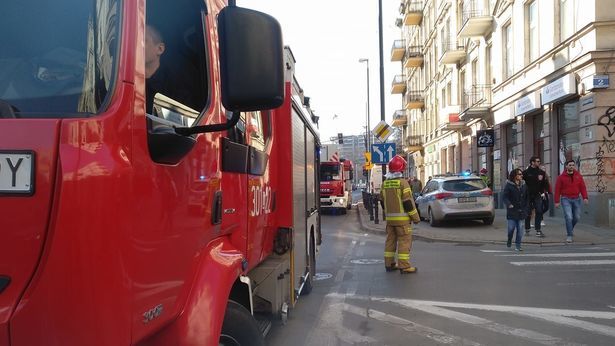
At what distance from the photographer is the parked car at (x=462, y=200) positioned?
15555 millimetres

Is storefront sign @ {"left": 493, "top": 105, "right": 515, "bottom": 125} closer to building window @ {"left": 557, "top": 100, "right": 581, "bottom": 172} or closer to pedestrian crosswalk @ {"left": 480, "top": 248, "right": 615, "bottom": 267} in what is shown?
building window @ {"left": 557, "top": 100, "right": 581, "bottom": 172}

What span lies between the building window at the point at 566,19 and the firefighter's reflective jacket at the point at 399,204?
10886 mm

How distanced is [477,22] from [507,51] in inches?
93.6

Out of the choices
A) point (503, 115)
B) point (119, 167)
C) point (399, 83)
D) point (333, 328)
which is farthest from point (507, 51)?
point (399, 83)

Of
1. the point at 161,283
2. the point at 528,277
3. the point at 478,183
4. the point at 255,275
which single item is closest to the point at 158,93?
the point at 161,283

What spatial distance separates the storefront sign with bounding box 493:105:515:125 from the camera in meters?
22.1

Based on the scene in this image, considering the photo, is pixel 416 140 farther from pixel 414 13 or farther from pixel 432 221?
pixel 432 221

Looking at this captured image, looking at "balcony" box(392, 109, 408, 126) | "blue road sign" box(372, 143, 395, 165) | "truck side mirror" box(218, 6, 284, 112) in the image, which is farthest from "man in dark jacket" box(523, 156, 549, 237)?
"balcony" box(392, 109, 408, 126)

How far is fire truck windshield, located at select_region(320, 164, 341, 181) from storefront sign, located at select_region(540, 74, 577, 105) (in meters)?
9.41

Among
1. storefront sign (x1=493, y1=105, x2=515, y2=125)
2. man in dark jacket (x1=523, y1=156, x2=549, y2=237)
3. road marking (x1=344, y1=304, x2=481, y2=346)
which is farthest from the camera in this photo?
storefront sign (x1=493, y1=105, x2=515, y2=125)

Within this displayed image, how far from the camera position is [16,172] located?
1722 mm

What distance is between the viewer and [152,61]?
94.2 inches

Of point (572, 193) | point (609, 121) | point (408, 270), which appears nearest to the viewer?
point (408, 270)

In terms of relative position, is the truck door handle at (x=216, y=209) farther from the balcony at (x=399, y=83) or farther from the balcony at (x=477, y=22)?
the balcony at (x=399, y=83)
